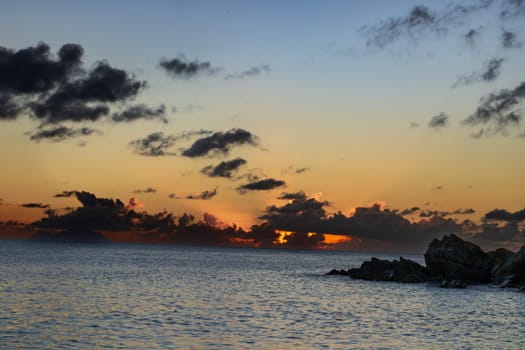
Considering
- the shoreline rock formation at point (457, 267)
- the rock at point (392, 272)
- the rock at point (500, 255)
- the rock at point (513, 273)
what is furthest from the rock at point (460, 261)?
the rock at point (500, 255)

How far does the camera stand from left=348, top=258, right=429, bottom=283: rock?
108812 mm

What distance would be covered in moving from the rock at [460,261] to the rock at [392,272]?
155 inches

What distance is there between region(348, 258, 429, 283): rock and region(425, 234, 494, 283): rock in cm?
394

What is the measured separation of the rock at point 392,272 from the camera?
109 meters

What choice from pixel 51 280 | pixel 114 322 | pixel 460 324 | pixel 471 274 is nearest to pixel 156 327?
pixel 114 322

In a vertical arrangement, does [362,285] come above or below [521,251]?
below

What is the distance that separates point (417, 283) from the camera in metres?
105

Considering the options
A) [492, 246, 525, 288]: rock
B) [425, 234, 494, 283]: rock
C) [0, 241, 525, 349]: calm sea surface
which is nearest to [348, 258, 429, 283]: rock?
[425, 234, 494, 283]: rock

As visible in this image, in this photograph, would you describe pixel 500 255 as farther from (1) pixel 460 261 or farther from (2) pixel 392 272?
(2) pixel 392 272

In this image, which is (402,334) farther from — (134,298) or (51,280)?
(51,280)

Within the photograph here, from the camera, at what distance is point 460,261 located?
10769 centimetres

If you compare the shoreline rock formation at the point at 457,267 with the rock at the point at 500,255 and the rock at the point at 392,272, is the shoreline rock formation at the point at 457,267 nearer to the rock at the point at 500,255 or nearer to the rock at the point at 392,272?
the rock at the point at 392,272

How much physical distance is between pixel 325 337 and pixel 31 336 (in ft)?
71.1

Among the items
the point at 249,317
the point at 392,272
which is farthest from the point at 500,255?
the point at 249,317
